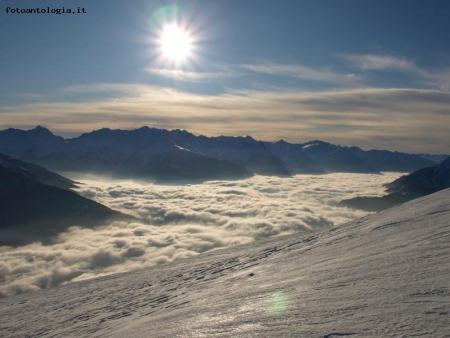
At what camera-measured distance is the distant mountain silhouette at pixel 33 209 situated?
172375 mm

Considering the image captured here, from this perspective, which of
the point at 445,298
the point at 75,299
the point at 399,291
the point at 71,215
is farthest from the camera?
the point at 71,215

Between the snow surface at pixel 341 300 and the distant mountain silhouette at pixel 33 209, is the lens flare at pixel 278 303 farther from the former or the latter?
the distant mountain silhouette at pixel 33 209

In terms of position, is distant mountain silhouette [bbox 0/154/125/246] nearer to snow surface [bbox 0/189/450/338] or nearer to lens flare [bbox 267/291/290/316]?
snow surface [bbox 0/189/450/338]

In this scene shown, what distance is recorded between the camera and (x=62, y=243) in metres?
172

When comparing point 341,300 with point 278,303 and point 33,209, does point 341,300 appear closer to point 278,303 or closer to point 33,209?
point 278,303

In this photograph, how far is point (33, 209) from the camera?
178750mm

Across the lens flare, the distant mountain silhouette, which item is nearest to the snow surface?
the lens flare

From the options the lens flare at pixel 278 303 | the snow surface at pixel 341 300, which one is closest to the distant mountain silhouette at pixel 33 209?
the snow surface at pixel 341 300

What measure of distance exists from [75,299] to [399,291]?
37181mm

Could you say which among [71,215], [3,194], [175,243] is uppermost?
[3,194]

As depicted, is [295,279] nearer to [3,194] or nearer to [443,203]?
[443,203]

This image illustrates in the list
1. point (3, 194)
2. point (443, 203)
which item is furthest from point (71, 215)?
point (443, 203)

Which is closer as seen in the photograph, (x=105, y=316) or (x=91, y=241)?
(x=105, y=316)

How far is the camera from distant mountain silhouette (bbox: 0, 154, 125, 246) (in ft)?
566
